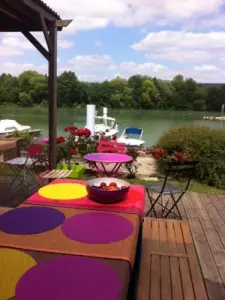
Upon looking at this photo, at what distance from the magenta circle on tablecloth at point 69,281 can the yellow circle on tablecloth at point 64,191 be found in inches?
32.7

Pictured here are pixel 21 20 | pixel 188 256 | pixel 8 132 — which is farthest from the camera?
pixel 8 132

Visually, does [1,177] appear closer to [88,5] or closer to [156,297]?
[156,297]

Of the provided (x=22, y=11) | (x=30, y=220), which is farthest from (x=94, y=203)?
(x=22, y=11)

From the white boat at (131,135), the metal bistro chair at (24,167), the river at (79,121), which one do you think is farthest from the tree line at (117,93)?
the metal bistro chair at (24,167)

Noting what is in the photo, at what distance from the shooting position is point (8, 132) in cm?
948

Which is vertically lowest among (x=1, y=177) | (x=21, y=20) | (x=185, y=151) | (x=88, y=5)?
(x=1, y=177)

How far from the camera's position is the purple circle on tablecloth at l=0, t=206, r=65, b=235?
1.54 meters

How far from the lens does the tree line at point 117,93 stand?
29797 mm

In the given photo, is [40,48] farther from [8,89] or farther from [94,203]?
[8,89]

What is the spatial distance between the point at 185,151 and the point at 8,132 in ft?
19.9

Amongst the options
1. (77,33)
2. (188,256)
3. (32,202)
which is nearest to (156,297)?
(188,256)

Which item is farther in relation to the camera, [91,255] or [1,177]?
[1,177]

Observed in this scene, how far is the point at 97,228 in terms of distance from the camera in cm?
157

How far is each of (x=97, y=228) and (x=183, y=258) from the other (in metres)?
0.82
